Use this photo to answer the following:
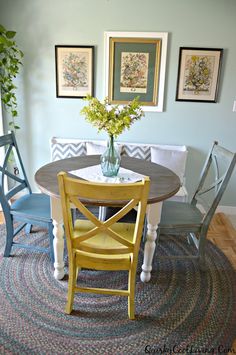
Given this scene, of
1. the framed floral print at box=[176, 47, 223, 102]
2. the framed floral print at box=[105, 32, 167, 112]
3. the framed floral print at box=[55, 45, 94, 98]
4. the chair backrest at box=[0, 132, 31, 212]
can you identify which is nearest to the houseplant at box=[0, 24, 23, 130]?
the framed floral print at box=[55, 45, 94, 98]

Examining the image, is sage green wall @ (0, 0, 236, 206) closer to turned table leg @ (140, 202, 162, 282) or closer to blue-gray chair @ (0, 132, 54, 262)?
blue-gray chair @ (0, 132, 54, 262)

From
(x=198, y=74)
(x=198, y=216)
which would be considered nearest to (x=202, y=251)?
(x=198, y=216)

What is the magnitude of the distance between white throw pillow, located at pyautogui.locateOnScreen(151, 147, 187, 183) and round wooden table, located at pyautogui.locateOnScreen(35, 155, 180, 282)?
630 mm

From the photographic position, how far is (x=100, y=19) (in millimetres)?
2787

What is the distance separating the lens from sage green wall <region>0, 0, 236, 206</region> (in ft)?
8.95

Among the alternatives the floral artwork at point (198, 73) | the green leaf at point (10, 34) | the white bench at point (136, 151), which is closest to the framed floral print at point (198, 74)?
the floral artwork at point (198, 73)

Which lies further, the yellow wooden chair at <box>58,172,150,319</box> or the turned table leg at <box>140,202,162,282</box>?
the turned table leg at <box>140,202,162,282</box>

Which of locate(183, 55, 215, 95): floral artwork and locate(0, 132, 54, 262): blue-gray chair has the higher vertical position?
locate(183, 55, 215, 95): floral artwork

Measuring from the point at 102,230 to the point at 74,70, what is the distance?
208cm

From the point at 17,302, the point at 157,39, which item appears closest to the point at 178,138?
the point at 157,39

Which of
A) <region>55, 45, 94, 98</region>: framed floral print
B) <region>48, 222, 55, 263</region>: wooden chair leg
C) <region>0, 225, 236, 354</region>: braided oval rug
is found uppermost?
<region>55, 45, 94, 98</region>: framed floral print

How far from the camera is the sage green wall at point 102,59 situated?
273 centimetres

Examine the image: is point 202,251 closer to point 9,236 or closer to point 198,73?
point 9,236

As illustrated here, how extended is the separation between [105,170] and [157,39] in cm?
164
